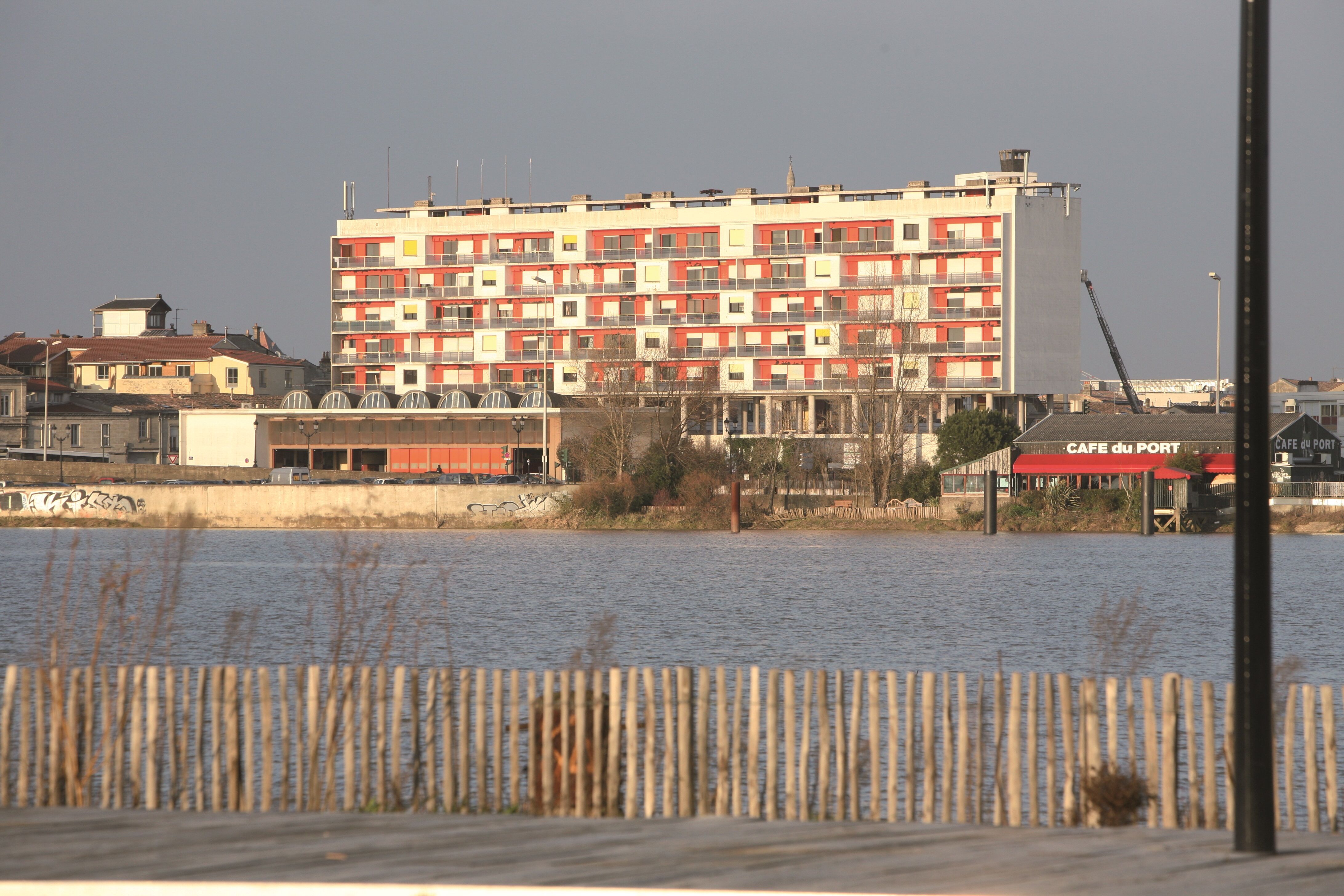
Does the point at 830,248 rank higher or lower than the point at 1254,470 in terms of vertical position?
higher

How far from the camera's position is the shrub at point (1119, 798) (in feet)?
36.6

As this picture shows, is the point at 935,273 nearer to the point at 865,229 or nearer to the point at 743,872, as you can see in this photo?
the point at 865,229

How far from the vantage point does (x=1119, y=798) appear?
36.6ft

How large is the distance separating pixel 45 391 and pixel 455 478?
35281 millimetres

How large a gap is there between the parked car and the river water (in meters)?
16.8

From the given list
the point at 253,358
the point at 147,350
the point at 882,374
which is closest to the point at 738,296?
the point at 882,374

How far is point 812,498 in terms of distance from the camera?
285 feet

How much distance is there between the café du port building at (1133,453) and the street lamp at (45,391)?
64.7 metres

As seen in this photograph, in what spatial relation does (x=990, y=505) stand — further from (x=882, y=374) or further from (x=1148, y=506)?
(x=882, y=374)

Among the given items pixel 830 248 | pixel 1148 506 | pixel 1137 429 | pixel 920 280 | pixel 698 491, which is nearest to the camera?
pixel 1148 506

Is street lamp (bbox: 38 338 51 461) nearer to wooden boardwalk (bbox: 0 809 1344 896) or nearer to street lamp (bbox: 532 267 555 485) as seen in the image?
street lamp (bbox: 532 267 555 485)

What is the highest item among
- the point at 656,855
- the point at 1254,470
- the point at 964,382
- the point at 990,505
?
the point at 964,382

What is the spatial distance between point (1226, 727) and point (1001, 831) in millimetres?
3042

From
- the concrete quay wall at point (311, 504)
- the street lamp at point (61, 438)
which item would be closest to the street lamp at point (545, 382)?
the concrete quay wall at point (311, 504)
